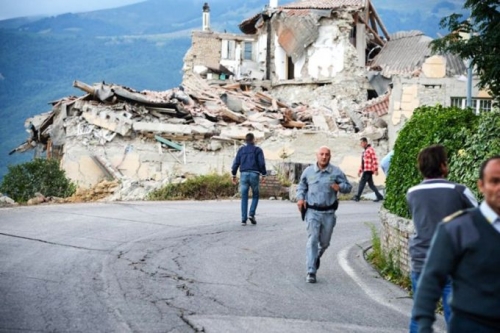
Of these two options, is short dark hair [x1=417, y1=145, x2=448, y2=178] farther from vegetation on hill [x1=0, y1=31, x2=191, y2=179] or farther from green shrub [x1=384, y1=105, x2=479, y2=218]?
vegetation on hill [x1=0, y1=31, x2=191, y2=179]

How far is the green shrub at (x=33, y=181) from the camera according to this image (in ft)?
81.1

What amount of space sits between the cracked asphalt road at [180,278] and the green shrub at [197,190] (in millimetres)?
5927

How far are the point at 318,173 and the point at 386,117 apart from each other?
86.6 ft

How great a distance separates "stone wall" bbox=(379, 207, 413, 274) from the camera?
11.4 m

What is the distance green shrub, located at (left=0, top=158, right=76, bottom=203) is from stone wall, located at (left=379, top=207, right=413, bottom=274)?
46.6 feet

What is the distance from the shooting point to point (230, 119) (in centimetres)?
3650

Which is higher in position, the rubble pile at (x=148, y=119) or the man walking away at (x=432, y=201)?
the rubble pile at (x=148, y=119)

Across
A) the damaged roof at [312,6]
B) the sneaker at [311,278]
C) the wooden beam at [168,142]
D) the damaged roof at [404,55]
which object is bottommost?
the sneaker at [311,278]

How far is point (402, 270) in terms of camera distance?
38.0 ft

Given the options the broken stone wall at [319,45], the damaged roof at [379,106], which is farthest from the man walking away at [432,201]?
the broken stone wall at [319,45]

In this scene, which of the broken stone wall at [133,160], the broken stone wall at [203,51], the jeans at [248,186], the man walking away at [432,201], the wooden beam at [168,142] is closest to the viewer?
the man walking away at [432,201]

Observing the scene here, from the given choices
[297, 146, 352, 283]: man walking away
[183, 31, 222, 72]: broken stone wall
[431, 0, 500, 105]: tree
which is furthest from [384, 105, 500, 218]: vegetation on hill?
[183, 31, 222, 72]: broken stone wall

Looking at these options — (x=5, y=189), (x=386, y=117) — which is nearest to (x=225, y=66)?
(x=386, y=117)

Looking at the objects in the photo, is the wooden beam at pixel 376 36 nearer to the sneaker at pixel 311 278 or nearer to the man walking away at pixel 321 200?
the man walking away at pixel 321 200
